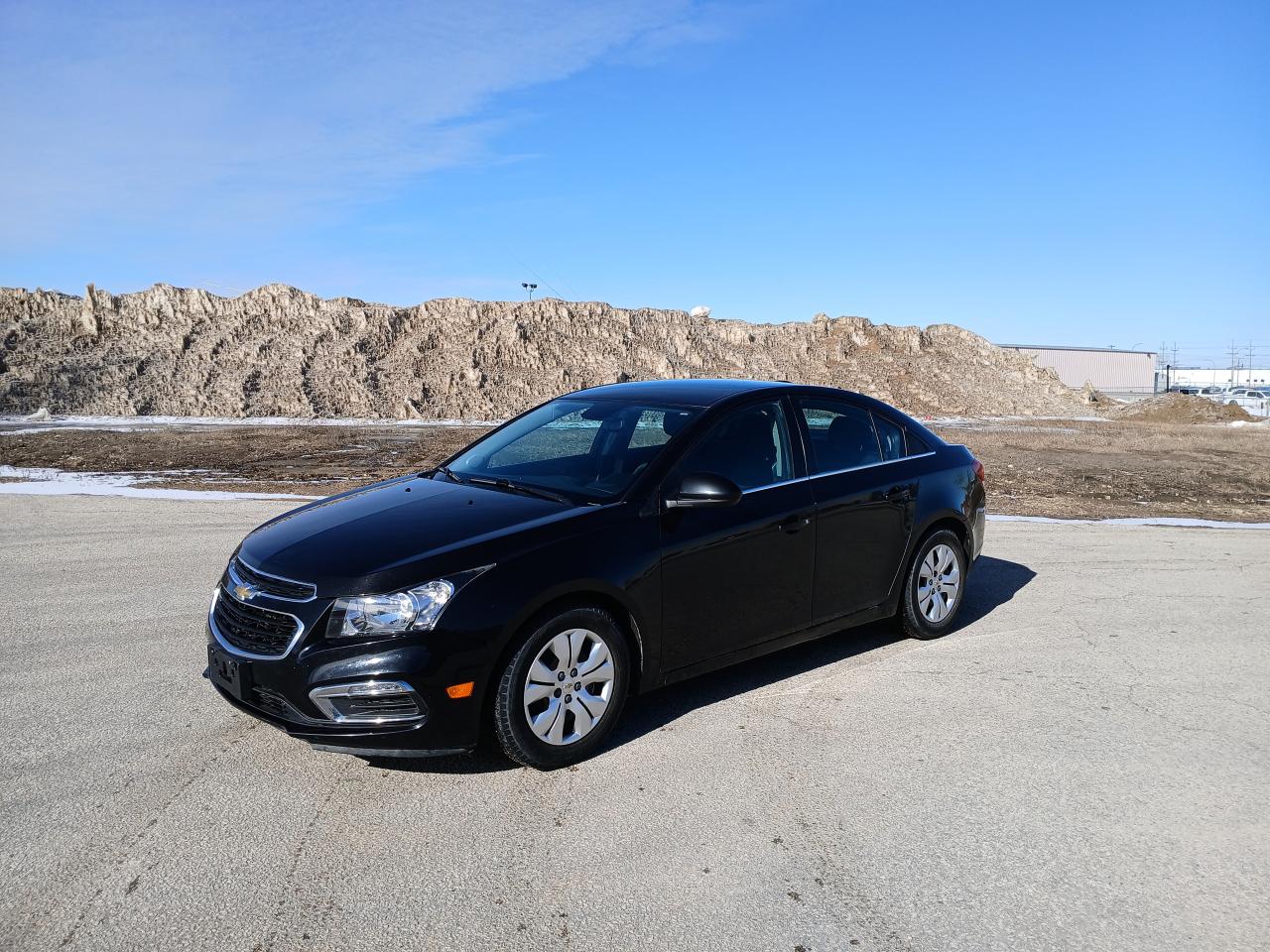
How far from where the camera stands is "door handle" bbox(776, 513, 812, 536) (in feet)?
15.3

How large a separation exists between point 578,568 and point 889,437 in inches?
105

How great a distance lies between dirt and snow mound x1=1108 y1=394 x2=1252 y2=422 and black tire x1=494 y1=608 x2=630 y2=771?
42.2 metres

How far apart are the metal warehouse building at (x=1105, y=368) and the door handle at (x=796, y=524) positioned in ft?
262

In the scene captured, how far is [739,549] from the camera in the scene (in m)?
4.46

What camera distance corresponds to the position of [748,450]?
4.76 meters

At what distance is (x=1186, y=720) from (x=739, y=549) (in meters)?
2.39

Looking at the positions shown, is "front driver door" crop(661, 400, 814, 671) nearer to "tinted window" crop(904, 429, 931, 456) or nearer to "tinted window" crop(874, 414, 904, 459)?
"tinted window" crop(874, 414, 904, 459)

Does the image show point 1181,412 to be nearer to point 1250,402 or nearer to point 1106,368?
point 1250,402

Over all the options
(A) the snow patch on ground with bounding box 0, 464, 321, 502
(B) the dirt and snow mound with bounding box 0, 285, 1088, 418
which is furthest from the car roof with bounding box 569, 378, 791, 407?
(B) the dirt and snow mound with bounding box 0, 285, 1088, 418

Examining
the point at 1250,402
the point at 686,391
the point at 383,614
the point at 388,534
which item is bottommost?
the point at 1250,402

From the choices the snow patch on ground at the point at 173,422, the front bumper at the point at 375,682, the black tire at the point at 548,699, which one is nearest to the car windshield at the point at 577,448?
the black tire at the point at 548,699

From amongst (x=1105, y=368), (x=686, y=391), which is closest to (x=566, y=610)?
(x=686, y=391)

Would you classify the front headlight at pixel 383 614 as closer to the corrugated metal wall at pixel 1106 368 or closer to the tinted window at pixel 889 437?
the tinted window at pixel 889 437

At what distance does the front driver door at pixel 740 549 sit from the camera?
4.25 meters
